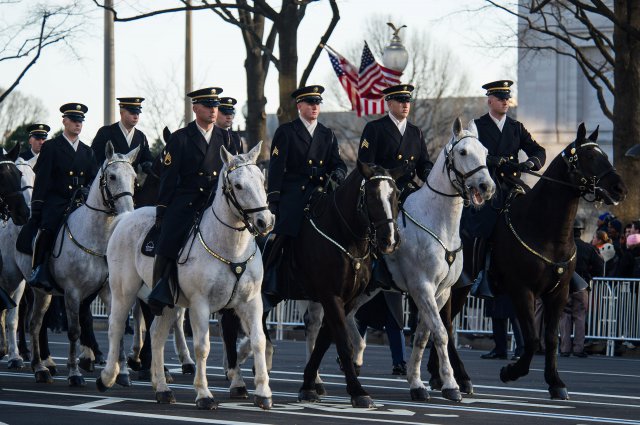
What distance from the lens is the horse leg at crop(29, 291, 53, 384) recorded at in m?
16.6

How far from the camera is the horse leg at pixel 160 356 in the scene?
47.0ft

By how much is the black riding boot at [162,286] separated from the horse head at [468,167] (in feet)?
9.95

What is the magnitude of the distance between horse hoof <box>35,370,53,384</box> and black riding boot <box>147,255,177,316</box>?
289 cm

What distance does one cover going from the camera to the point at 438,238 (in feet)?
49.7

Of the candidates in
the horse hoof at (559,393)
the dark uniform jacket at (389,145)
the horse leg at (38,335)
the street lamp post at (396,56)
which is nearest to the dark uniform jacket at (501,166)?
the dark uniform jacket at (389,145)

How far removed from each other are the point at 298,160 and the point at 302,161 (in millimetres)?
45

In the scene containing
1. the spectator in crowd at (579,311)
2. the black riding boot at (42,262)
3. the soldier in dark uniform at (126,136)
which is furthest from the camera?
the spectator in crowd at (579,311)

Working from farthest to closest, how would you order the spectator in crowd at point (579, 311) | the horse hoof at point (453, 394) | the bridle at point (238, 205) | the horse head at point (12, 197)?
the spectator in crowd at point (579, 311), the horse head at point (12, 197), the horse hoof at point (453, 394), the bridle at point (238, 205)

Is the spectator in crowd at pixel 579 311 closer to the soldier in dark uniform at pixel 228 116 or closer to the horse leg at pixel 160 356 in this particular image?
the soldier in dark uniform at pixel 228 116

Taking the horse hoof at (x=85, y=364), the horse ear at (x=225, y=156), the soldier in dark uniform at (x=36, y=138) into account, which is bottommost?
the horse hoof at (x=85, y=364)

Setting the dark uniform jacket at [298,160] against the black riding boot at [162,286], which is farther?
the dark uniform jacket at [298,160]

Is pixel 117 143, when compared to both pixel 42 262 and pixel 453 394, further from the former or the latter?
pixel 453 394

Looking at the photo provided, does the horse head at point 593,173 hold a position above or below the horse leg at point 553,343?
above

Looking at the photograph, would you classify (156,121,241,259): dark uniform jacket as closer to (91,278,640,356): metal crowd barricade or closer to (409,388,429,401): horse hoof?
(409,388,429,401): horse hoof
